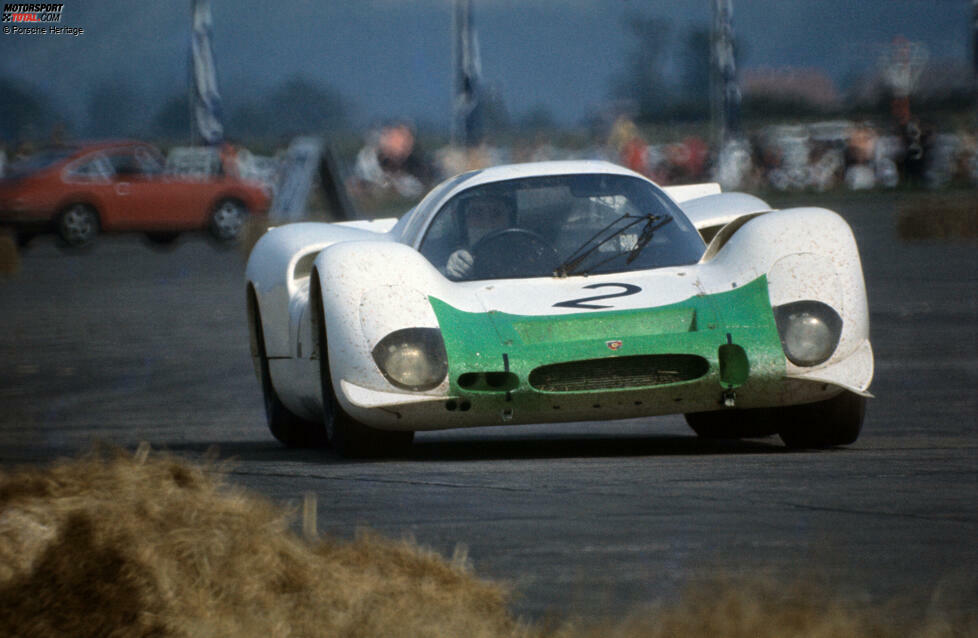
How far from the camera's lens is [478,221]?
7.98 meters

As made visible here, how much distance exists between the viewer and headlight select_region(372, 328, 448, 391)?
6727 mm

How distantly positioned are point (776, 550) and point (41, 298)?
16.1m

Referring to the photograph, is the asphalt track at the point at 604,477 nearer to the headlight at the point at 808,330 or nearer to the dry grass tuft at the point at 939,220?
the headlight at the point at 808,330

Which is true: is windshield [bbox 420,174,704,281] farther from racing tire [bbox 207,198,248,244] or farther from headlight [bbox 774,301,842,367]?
racing tire [bbox 207,198,248,244]

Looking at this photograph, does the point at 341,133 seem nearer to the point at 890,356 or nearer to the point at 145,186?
the point at 145,186

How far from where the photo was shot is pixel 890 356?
11.7m

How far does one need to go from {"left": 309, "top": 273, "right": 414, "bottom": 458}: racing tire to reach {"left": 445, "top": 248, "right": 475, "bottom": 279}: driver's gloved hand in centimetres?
62

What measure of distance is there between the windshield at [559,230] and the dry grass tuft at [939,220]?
68.3 ft

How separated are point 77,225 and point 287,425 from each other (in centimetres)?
2269

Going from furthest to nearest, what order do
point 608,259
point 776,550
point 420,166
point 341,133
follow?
point 341,133 → point 420,166 → point 608,259 → point 776,550

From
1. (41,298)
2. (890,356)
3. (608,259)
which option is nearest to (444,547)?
(608,259)

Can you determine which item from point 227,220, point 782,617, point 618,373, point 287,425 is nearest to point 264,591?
point 782,617

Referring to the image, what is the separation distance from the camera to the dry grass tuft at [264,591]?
3375 millimetres

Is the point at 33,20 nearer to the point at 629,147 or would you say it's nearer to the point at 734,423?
the point at 734,423
